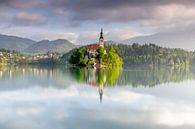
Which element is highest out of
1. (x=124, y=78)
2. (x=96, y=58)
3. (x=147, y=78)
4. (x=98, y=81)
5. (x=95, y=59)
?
(x=96, y=58)

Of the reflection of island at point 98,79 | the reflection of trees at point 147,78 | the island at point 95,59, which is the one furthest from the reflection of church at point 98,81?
the island at point 95,59

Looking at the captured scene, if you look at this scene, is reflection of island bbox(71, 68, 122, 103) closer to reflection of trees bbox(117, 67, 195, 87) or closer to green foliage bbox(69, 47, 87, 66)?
reflection of trees bbox(117, 67, 195, 87)

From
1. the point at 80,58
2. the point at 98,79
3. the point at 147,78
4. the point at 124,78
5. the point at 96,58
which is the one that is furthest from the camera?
the point at 96,58

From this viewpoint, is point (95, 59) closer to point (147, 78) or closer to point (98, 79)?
point (147, 78)

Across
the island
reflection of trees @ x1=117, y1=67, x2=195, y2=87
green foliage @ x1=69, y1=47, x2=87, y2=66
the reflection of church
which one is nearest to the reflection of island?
the reflection of church

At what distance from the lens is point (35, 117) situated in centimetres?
1766

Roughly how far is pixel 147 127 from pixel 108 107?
601 centimetres

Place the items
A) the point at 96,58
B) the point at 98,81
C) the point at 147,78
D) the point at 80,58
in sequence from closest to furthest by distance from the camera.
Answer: the point at 98,81, the point at 147,78, the point at 80,58, the point at 96,58

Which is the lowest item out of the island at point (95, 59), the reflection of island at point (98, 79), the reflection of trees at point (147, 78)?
the reflection of trees at point (147, 78)

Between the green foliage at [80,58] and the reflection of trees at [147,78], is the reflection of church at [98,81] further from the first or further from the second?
the green foliage at [80,58]

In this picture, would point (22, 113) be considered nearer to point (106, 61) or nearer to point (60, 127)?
point (60, 127)

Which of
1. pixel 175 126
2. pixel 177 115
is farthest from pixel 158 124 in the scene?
pixel 177 115

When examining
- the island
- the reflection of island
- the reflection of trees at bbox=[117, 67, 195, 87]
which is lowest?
the reflection of trees at bbox=[117, 67, 195, 87]

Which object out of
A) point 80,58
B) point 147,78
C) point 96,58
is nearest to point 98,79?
point 147,78
